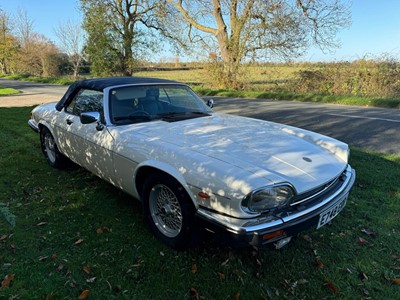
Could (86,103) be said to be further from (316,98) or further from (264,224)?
(316,98)

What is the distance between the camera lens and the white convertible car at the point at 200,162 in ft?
7.70

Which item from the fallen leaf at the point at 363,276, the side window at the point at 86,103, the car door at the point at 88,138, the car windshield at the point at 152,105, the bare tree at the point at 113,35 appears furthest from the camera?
the bare tree at the point at 113,35

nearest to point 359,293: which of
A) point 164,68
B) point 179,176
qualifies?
point 179,176

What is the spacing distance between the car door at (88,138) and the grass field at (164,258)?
0.50 meters

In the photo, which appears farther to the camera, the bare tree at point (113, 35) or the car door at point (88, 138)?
the bare tree at point (113, 35)

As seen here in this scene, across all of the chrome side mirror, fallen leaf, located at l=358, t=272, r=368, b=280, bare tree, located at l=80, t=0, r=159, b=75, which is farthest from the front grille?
bare tree, located at l=80, t=0, r=159, b=75

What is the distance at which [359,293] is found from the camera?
2469 mm

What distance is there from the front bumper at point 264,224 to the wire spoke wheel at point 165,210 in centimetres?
41

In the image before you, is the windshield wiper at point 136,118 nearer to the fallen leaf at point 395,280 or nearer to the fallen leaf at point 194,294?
the fallen leaf at point 194,294

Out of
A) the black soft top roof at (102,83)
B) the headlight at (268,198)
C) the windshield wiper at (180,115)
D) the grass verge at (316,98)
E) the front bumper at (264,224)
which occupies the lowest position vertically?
the grass verge at (316,98)

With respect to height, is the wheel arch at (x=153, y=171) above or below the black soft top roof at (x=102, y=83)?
below

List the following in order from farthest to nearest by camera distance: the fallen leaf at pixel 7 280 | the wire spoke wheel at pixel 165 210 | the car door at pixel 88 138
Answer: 1. the car door at pixel 88 138
2. the wire spoke wheel at pixel 165 210
3. the fallen leaf at pixel 7 280

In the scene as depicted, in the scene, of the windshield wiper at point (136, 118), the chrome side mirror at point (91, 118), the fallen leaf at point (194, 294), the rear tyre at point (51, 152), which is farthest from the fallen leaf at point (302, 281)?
the rear tyre at point (51, 152)

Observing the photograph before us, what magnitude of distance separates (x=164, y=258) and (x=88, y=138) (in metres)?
1.77
